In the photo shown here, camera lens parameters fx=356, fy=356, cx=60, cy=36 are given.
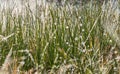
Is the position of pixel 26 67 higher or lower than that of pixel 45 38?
lower

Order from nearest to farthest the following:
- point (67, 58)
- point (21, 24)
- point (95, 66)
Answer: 1. point (95, 66)
2. point (67, 58)
3. point (21, 24)

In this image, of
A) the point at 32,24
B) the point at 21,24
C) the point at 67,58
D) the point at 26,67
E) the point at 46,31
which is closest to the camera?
the point at 67,58

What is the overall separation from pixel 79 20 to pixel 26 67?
72 cm

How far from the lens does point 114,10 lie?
3.42 meters

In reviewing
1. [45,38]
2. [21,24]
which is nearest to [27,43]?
[45,38]

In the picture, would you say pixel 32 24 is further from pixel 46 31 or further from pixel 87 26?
pixel 87 26

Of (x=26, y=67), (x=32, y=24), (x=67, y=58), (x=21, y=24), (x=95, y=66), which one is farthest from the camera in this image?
(x=21, y=24)

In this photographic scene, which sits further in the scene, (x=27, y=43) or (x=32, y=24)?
(x=32, y=24)

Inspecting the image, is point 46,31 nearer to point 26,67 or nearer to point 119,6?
point 26,67

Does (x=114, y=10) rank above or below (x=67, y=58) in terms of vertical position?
above

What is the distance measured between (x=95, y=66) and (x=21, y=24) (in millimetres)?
1379

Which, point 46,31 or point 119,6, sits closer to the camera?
point 46,31

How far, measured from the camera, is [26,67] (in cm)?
284

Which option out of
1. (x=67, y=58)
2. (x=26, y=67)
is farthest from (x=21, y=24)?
(x=67, y=58)
